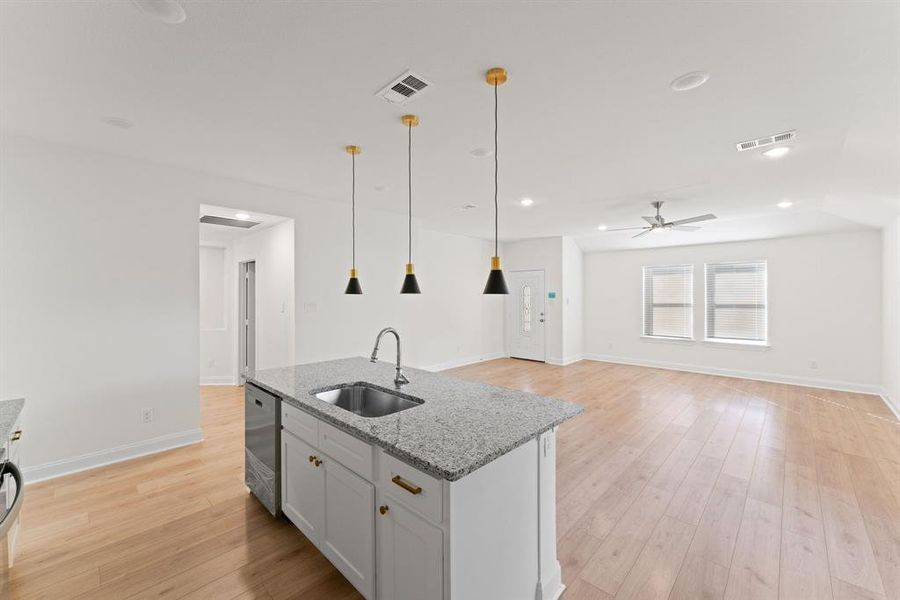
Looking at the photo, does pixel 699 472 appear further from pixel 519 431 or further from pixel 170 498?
pixel 170 498

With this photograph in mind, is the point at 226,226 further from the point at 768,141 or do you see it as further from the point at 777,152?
the point at 777,152

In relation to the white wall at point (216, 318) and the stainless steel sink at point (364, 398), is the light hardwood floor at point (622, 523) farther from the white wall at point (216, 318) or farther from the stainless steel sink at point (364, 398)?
the white wall at point (216, 318)

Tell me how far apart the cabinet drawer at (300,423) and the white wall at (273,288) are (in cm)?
233

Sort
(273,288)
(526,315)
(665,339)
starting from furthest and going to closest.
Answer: (526,315), (665,339), (273,288)

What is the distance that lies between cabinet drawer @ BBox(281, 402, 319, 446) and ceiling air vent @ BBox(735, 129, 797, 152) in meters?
3.66

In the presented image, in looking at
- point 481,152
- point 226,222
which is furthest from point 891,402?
point 226,222

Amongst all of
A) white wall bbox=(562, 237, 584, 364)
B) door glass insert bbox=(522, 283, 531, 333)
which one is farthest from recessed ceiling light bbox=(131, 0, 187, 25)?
door glass insert bbox=(522, 283, 531, 333)

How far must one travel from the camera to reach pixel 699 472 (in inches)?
120

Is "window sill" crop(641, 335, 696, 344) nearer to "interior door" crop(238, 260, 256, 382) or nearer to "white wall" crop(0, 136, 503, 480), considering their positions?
"white wall" crop(0, 136, 503, 480)

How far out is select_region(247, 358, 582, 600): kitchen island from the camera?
131 cm

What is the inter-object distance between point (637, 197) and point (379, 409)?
3.93m

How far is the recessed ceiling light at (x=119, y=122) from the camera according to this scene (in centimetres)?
253

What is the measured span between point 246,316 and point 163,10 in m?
4.98

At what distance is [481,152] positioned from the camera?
10.3 ft
